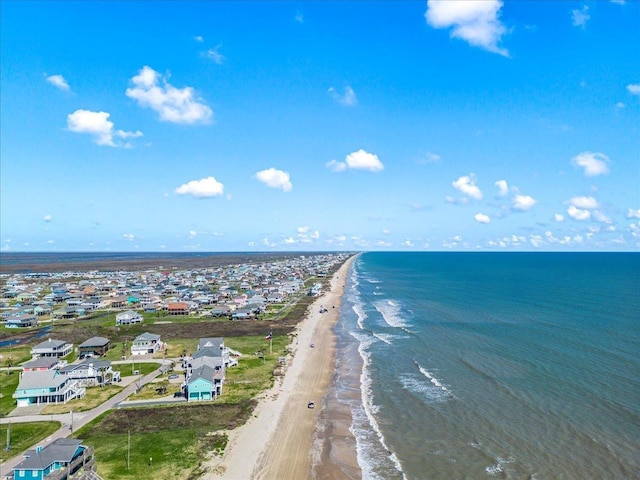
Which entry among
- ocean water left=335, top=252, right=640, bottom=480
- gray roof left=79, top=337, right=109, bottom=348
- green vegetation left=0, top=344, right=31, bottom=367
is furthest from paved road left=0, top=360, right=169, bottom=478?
ocean water left=335, top=252, right=640, bottom=480

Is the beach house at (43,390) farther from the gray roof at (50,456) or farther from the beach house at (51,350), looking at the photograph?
the beach house at (51,350)

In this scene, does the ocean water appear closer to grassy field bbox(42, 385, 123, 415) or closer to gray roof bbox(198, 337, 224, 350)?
gray roof bbox(198, 337, 224, 350)

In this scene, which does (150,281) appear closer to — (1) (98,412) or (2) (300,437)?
(1) (98,412)

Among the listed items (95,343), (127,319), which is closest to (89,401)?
(95,343)

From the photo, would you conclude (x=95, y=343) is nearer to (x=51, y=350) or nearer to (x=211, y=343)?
(x=51, y=350)

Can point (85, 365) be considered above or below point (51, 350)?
above

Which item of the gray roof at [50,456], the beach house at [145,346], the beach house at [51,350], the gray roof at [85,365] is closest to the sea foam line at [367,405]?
the gray roof at [50,456]
